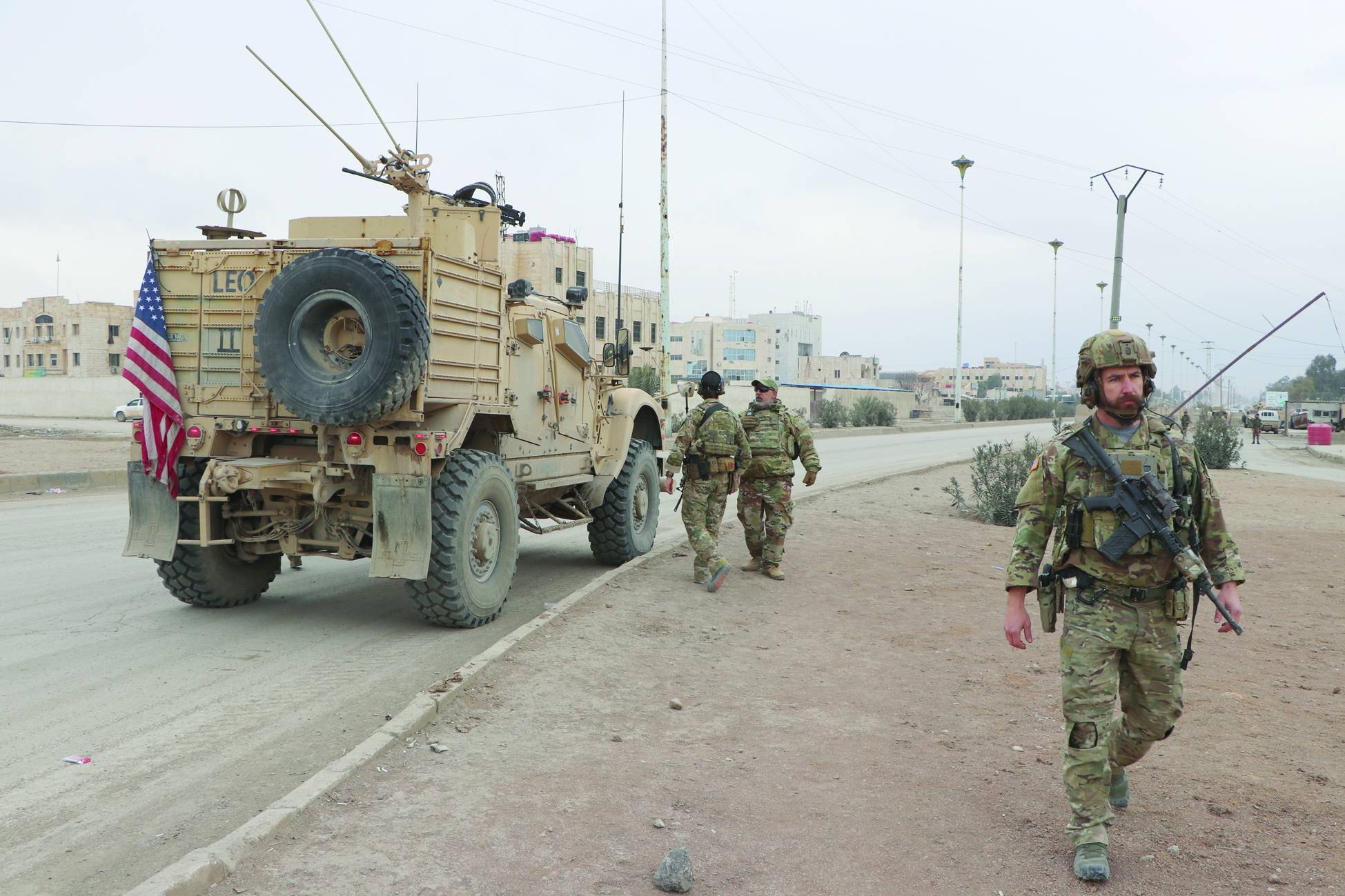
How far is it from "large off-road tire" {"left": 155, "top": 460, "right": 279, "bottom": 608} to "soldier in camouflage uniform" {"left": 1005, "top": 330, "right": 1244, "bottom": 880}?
17.8 ft

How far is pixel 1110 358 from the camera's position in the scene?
12.4ft

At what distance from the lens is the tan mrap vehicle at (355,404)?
21.2 feet

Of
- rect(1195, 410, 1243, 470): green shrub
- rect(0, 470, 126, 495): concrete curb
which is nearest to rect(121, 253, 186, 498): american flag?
rect(0, 470, 126, 495): concrete curb

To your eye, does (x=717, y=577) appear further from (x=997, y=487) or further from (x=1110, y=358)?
(x=997, y=487)

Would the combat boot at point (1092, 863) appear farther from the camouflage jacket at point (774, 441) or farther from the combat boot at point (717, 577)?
the camouflage jacket at point (774, 441)

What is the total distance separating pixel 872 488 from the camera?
1878 cm

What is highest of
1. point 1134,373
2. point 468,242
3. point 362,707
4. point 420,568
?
point 468,242

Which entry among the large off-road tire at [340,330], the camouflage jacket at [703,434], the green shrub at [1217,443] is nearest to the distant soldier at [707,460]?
the camouflage jacket at [703,434]

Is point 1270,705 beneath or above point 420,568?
beneath

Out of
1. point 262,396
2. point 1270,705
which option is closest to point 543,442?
point 262,396

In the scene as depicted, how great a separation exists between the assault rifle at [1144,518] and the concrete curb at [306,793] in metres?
2.94

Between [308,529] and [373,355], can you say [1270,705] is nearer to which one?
[373,355]

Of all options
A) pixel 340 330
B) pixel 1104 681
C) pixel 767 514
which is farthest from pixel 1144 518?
pixel 767 514

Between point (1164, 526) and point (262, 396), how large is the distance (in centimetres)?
553
